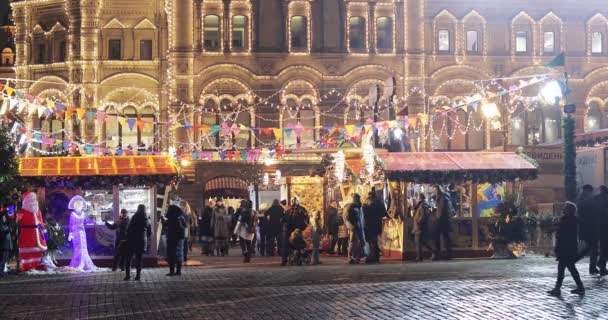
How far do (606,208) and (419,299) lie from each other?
212 inches

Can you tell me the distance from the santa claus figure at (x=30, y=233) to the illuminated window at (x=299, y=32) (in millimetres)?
24700

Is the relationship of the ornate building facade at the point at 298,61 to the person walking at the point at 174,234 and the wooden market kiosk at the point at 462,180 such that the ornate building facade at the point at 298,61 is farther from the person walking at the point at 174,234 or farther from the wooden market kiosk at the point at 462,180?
the person walking at the point at 174,234

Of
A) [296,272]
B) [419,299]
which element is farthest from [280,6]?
[419,299]

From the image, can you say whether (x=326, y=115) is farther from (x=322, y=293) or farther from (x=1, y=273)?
(x=322, y=293)

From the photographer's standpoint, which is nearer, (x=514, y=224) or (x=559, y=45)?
(x=514, y=224)

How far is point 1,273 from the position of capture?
21.8m

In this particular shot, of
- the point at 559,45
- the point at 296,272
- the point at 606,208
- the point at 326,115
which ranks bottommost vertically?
the point at 296,272

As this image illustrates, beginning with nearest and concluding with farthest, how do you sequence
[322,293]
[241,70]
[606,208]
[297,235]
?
[322,293] < [606,208] < [297,235] < [241,70]

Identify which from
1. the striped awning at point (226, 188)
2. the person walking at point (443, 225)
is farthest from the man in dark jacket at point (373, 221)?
the striped awning at point (226, 188)

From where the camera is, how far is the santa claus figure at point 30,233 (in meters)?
22.7

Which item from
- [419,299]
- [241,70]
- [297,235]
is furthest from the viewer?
[241,70]

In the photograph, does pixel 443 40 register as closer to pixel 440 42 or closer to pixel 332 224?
→ pixel 440 42

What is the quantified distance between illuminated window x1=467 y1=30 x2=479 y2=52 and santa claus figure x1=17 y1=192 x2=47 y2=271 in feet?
95.8

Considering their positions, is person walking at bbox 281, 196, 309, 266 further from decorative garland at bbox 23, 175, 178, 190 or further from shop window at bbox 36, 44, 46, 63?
shop window at bbox 36, 44, 46, 63
